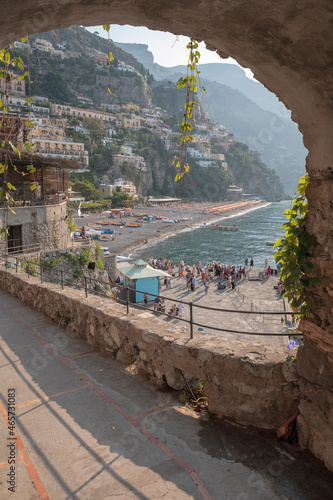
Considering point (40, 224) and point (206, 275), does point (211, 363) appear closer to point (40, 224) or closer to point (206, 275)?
point (40, 224)

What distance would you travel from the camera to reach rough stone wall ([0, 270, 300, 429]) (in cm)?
347

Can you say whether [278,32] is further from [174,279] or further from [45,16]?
[174,279]

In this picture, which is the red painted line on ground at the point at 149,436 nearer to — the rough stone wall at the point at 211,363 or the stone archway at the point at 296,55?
the rough stone wall at the point at 211,363

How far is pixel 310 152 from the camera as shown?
2893 millimetres

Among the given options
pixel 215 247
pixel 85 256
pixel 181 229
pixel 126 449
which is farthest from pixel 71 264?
pixel 181 229

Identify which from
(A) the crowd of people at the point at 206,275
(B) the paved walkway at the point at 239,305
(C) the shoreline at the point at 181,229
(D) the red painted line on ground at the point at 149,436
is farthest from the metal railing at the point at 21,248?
(C) the shoreline at the point at 181,229

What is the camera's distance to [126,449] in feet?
10.9

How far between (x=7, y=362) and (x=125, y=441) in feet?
8.83

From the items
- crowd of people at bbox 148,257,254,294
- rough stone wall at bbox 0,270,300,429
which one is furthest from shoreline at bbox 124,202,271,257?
rough stone wall at bbox 0,270,300,429

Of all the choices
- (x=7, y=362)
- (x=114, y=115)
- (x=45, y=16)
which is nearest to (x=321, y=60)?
(x=45, y=16)

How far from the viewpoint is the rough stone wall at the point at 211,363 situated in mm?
3471

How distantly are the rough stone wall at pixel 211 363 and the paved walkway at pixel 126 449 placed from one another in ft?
0.70

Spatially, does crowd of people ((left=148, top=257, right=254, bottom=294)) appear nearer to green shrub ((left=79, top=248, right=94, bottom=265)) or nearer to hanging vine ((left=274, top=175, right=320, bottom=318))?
green shrub ((left=79, top=248, right=94, bottom=265))

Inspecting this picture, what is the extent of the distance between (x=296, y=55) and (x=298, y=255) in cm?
159
